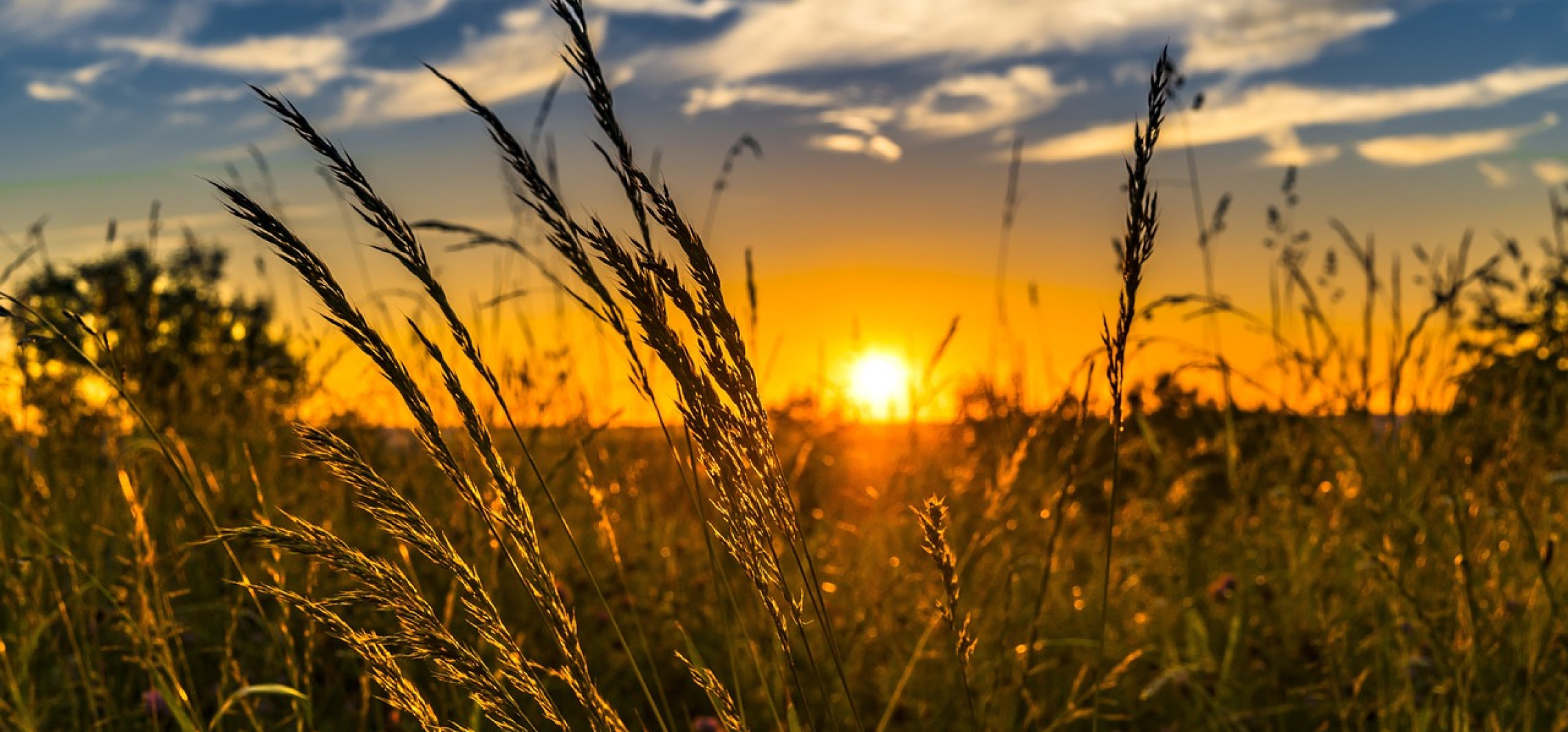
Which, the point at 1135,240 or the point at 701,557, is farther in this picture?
the point at 701,557

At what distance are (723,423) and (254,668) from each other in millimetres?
2552

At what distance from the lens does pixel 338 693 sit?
2867 millimetres

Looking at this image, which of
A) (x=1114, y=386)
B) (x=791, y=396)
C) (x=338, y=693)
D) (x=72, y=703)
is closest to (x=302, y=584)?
(x=338, y=693)

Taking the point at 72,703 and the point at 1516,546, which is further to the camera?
the point at 1516,546

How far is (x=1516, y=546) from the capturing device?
338 centimetres

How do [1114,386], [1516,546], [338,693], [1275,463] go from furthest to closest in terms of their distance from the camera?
[1275,463], [1516,546], [338,693], [1114,386]

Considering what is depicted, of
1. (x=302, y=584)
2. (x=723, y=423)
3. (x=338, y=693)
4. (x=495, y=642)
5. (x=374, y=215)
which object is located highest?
(x=374, y=215)

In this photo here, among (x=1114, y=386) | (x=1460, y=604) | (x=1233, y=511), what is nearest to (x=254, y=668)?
(x=1114, y=386)

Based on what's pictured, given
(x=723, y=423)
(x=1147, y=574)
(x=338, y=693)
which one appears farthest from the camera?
(x=1147, y=574)

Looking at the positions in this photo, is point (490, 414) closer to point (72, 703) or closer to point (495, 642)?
point (72, 703)

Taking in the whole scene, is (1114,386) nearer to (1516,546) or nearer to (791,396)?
(1516,546)

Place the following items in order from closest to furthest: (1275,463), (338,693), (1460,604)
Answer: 1. (1460,604)
2. (338,693)
3. (1275,463)

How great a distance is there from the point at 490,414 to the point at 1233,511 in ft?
9.43

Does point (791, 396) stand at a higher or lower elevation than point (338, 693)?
higher
